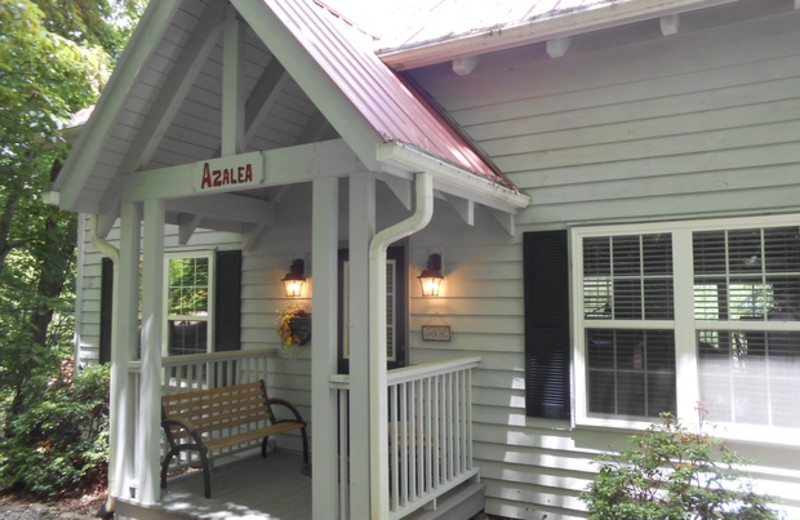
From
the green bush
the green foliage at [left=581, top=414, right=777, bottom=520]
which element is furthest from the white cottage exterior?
the green bush

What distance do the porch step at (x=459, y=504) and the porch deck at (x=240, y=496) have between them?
36.4 inches

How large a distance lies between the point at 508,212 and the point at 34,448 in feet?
18.6

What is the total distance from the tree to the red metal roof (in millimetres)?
2999

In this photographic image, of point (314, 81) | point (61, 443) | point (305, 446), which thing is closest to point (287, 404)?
point (305, 446)

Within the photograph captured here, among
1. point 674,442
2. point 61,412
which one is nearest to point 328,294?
point 674,442

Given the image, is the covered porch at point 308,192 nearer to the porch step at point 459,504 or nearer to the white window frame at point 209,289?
the porch step at point 459,504

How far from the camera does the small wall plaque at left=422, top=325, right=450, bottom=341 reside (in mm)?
5496

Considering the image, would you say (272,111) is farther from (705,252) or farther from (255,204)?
(705,252)

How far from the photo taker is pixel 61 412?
623 centimetres

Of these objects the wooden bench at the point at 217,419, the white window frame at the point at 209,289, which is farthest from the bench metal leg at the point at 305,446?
the white window frame at the point at 209,289

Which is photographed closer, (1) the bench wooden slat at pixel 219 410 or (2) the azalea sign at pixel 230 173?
(2) the azalea sign at pixel 230 173

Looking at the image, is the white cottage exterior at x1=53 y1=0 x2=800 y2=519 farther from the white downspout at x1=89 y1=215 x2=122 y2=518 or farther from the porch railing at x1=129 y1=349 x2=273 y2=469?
the porch railing at x1=129 y1=349 x2=273 y2=469

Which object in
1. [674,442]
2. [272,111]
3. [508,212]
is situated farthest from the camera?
[272,111]

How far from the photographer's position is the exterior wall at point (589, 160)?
4.37m
